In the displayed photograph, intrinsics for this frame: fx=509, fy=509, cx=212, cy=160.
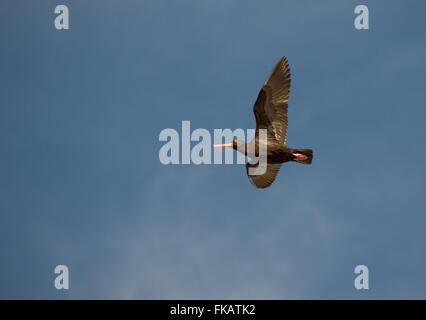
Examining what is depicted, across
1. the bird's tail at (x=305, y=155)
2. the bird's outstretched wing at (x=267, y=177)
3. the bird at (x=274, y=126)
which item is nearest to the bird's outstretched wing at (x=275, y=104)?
the bird at (x=274, y=126)

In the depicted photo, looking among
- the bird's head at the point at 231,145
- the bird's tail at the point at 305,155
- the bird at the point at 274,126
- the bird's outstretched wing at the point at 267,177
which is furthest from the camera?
the bird's head at the point at 231,145

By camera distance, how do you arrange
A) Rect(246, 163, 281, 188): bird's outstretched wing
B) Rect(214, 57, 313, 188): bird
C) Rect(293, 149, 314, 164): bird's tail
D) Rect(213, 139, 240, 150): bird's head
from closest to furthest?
Rect(293, 149, 314, 164): bird's tail < Rect(214, 57, 313, 188): bird < Rect(246, 163, 281, 188): bird's outstretched wing < Rect(213, 139, 240, 150): bird's head

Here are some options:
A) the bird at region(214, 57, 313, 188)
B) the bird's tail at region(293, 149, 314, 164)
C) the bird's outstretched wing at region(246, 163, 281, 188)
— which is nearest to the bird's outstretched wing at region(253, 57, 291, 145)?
the bird at region(214, 57, 313, 188)

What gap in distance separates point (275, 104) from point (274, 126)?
30.1 inches

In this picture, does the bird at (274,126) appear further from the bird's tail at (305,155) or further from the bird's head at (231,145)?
the bird's head at (231,145)

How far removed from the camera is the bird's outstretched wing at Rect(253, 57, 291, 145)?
54.3 feet

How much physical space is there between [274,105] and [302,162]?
209 cm

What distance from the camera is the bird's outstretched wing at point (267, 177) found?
17250 mm

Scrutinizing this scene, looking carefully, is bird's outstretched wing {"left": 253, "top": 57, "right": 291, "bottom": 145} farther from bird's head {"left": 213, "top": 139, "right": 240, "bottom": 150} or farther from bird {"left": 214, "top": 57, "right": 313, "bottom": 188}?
bird's head {"left": 213, "top": 139, "right": 240, "bottom": 150}
